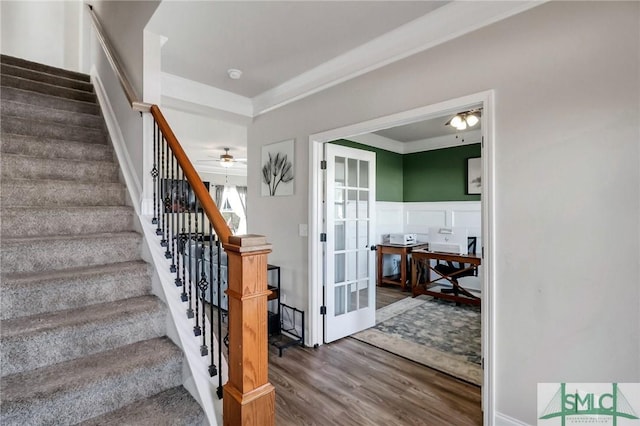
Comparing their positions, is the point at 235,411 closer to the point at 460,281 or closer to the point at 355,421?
the point at 355,421

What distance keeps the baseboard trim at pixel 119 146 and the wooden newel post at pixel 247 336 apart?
53.0 inches

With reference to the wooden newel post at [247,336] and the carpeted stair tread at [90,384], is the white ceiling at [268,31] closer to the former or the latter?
the wooden newel post at [247,336]

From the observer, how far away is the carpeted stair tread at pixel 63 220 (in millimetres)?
1818

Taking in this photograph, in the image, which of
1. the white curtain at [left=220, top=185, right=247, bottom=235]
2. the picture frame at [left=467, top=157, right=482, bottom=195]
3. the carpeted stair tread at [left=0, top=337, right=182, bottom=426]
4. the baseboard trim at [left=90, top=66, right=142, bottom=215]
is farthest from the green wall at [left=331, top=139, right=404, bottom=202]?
the white curtain at [left=220, top=185, right=247, bottom=235]

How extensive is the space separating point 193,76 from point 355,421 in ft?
10.4

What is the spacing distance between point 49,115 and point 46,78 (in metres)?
0.79

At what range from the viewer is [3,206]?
191cm

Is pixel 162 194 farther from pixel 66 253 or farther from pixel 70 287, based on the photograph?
pixel 70 287

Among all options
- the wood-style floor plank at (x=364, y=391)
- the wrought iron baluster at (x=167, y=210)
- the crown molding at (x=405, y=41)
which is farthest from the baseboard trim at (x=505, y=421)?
the crown molding at (x=405, y=41)

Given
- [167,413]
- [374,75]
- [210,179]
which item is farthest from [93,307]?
[210,179]

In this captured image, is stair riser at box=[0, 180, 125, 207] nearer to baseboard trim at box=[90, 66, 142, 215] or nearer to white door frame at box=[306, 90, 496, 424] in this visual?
baseboard trim at box=[90, 66, 142, 215]

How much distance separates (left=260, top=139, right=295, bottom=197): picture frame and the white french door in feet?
1.42

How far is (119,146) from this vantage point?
2.53m

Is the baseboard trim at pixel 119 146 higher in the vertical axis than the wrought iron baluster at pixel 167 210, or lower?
higher
